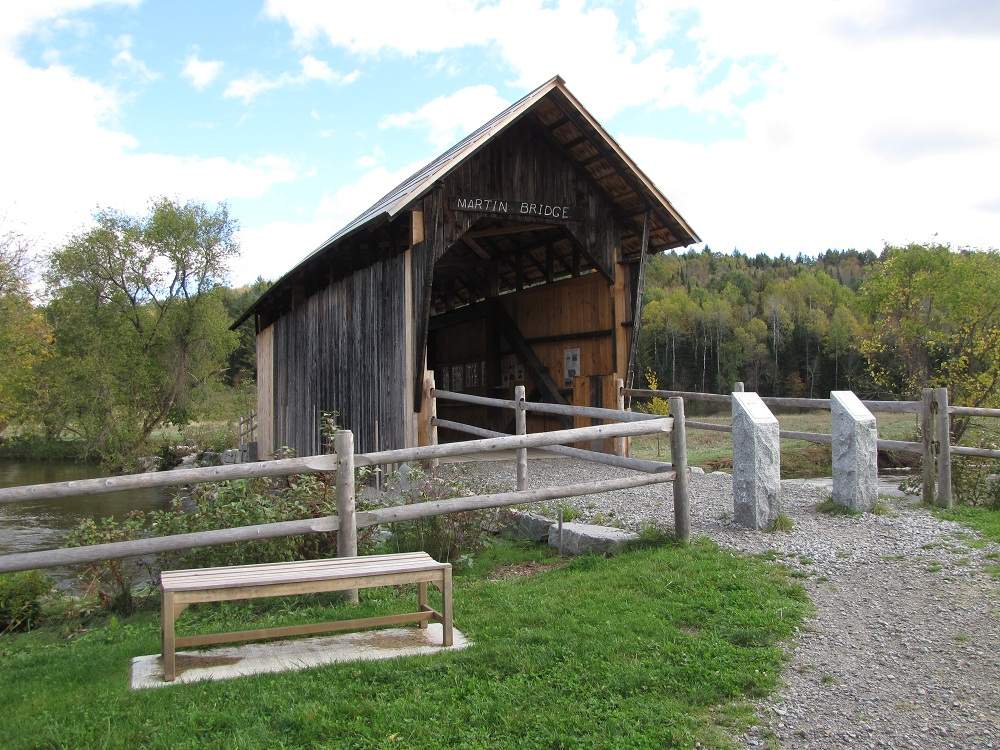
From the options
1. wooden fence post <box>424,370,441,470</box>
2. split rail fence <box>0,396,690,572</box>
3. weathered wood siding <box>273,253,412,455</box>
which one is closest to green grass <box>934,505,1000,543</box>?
split rail fence <box>0,396,690,572</box>

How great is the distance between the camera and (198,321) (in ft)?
95.2

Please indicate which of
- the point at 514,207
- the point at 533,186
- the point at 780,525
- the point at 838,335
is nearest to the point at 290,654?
the point at 780,525

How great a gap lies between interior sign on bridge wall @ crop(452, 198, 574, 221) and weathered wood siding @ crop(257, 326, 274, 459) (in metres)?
7.92

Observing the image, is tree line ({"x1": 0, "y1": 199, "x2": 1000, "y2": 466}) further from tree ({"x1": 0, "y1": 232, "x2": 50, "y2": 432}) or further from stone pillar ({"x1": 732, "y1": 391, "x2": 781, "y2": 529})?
stone pillar ({"x1": 732, "y1": 391, "x2": 781, "y2": 529})

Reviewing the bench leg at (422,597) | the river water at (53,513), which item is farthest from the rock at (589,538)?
the river water at (53,513)

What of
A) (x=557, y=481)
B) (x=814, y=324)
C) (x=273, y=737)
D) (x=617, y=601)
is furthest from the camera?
(x=814, y=324)

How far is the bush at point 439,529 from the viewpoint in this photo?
640cm

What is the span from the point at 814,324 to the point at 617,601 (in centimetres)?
4415

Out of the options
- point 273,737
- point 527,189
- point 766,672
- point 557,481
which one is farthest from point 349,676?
point 527,189

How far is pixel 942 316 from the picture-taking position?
18609mm

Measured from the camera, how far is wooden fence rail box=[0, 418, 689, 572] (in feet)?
14.5

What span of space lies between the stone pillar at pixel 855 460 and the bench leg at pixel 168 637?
5.76m

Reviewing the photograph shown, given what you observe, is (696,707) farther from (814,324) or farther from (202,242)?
(814,324)

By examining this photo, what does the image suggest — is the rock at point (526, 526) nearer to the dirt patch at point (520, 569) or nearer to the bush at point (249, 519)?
the dirt patch at point (520, 569)
